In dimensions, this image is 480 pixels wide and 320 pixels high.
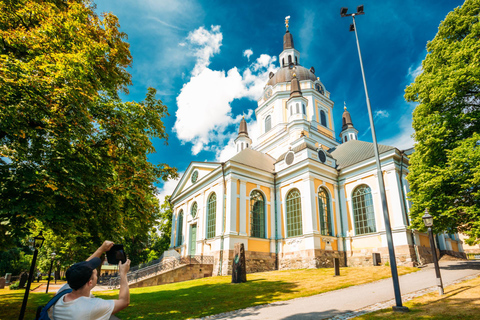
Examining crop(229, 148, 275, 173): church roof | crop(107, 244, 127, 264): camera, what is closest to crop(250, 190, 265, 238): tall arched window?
crop(229, 148, 275, 173): church roof

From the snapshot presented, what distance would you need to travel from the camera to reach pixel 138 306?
10.1m

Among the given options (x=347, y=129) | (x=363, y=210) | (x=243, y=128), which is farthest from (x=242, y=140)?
(x=363, y=210)

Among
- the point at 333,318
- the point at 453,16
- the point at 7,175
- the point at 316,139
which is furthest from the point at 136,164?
the point at 316,139

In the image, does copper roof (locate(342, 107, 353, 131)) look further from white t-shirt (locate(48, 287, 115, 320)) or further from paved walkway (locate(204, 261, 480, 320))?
white t-shirt (locate(48, 287, 115, 320))

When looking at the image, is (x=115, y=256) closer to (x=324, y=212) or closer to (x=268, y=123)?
(x=324, y=212)

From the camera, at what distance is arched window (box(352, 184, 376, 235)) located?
2028cm

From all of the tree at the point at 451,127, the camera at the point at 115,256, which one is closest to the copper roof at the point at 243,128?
the tree at the point at 451,127

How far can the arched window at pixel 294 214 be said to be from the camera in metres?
21.2

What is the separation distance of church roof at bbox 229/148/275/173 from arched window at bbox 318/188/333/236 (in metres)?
5.00

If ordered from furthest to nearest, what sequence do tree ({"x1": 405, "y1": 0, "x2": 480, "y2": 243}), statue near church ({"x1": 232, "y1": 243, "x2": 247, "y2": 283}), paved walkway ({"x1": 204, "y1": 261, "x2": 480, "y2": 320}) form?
statue near church ({"x1": 232, "y1": 243, "x2": 247, "y2": 283})
tree ({"x1": 405, "y1": 0, "x2": 480, "y2": 243})
paved walkway ({"x1": 204, "y1": 261, "x2": 480, "y2": 320})

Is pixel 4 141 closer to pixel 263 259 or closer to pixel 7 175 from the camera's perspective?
pixel 7 175

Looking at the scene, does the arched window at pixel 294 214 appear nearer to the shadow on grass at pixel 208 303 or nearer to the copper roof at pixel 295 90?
the shadow on grass at pixel 208 303

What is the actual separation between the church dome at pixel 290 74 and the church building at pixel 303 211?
12.8m

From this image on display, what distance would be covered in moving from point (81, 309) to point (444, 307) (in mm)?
8313
